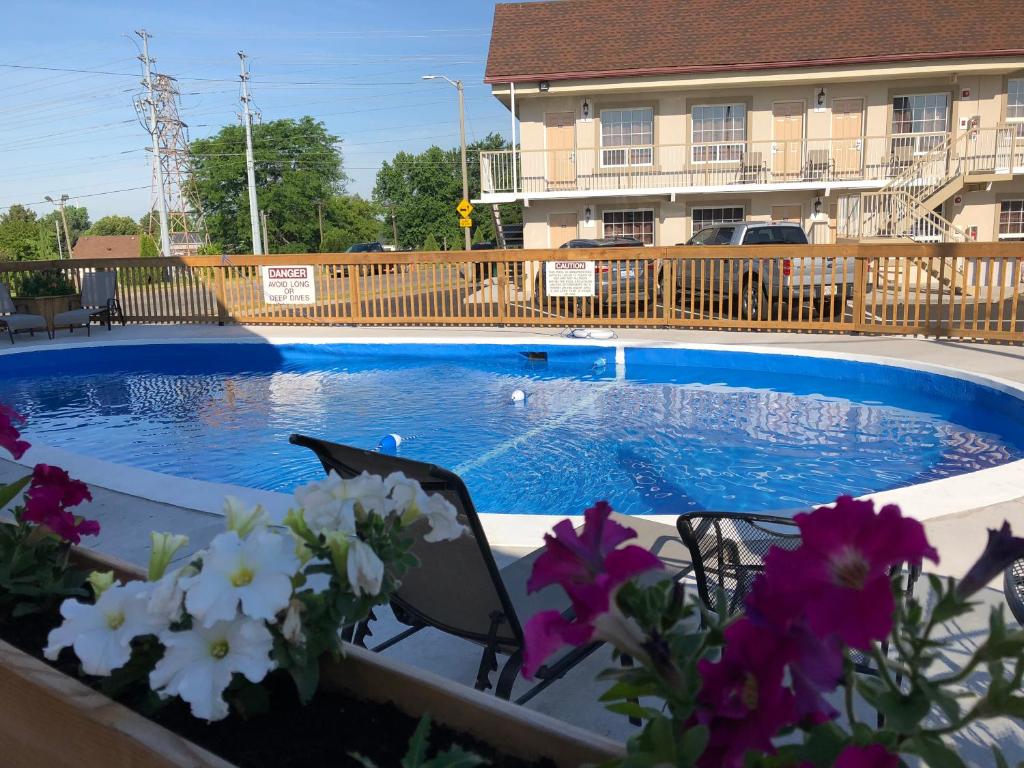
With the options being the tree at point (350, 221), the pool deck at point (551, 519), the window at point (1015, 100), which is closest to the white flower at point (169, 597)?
the pool deck at point (551, 519)

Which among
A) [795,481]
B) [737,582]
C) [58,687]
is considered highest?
[58,687]

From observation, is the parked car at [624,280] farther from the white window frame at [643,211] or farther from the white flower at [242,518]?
the white flower at [242,518]

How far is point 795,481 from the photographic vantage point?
6719mm

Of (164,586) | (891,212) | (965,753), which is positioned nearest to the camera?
(164,586)

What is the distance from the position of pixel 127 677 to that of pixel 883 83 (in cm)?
2494

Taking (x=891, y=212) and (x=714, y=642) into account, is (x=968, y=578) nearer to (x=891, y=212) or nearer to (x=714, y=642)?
(x=714, y=642)

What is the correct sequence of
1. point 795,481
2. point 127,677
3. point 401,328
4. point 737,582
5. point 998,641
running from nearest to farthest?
point 998,641
point 127,677
point 737,582
point 795,481
point 401,328

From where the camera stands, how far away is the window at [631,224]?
2353 cm

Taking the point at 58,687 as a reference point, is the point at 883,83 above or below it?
above

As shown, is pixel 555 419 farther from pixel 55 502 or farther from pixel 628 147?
pixel 628 147

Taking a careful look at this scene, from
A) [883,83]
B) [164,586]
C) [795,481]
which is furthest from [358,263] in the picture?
[883,83]

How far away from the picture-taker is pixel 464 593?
2717 millimetres

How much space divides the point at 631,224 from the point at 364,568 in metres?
23.1

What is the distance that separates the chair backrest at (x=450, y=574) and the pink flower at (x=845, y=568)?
160cm
